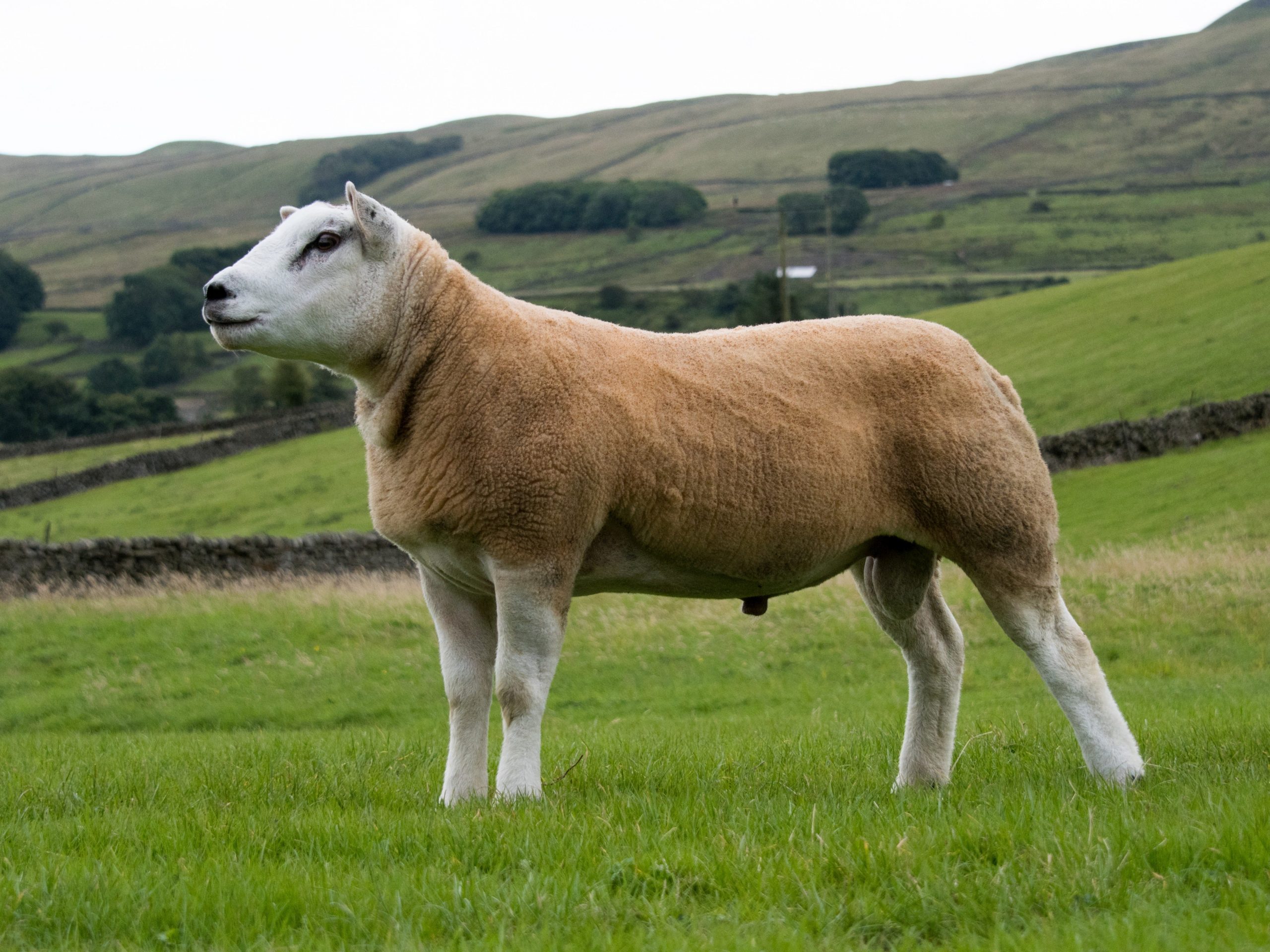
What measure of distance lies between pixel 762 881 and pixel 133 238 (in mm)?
193522

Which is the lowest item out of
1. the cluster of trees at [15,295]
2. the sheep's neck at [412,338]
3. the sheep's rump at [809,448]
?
the cluster of trees at [15,295]

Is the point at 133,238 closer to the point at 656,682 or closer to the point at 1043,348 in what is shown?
the point at 1043,348

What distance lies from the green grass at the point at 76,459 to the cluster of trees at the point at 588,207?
285 feet

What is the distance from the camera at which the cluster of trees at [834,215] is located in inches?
4978

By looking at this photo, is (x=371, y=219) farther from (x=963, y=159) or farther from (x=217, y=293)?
(x=963, y=159)

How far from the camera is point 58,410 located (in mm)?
84812

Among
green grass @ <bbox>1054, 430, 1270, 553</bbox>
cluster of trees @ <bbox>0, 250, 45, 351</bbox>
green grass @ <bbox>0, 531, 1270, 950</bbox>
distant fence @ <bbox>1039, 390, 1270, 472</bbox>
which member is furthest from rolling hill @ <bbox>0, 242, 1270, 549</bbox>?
cluster of trees @ <bbox>0, 250, 45, 351</bbox>

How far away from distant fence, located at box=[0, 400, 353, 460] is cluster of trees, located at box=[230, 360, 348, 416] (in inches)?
94.2

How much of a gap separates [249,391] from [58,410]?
15.2 meters

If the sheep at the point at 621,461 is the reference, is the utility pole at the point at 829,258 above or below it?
below

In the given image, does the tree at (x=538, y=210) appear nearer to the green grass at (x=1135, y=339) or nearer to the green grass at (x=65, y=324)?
the green grass at (x=65, y=324)

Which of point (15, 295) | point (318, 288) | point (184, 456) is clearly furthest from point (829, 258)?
point (15, 295)

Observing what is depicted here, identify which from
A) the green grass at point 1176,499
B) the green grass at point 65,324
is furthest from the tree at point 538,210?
the green grass at point 1176,499

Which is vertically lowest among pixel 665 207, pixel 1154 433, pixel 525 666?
pixel 1154 433
